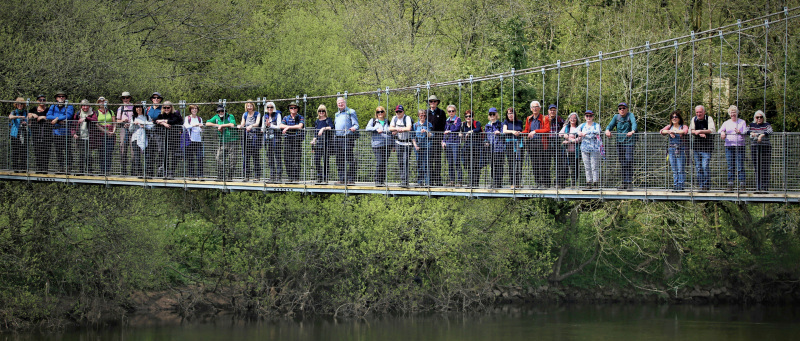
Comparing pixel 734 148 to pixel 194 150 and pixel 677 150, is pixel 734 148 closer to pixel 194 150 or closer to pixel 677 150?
pixel 677 150

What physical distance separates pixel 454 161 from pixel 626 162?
7.46ft

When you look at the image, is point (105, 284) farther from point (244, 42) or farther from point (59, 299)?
point (244, 42)

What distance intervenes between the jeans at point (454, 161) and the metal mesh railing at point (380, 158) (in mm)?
13

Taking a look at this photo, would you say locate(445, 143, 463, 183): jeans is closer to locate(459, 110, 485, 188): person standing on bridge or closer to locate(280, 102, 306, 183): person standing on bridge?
locate(459, 110, 485, 188): person standing on bridge

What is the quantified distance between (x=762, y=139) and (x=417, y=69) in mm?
11747

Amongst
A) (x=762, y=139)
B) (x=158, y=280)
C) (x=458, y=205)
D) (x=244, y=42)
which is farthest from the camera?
(x=244, y=42)

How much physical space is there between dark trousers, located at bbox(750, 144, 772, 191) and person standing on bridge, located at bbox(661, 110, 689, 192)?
32.4 inches

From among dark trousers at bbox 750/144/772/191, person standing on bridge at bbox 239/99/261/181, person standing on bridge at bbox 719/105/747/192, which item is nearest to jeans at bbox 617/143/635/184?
person standing on bridge at bbox 719/105/747/192

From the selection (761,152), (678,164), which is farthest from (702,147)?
(761,152)

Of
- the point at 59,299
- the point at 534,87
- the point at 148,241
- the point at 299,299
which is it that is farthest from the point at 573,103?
the point at 59,299

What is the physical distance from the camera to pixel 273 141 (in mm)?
14039

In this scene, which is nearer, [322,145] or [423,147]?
[423,147]

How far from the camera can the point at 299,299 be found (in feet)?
64.1

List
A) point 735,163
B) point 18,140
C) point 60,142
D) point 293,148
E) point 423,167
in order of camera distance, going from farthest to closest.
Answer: point 18,140
point 60,142
point 293,148
point 423,167
point 735,163
